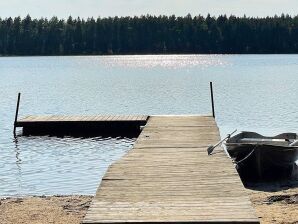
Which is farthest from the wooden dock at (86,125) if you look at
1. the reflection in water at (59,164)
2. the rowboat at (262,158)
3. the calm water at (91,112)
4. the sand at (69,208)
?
the sand at (69,208)

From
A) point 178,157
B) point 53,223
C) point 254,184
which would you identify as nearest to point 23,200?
point 53,223

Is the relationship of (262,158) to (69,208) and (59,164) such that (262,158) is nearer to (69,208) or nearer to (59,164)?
(69,208)

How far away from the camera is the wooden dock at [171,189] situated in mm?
10180

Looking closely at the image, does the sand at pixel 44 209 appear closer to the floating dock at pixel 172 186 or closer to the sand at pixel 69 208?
the sand at pixel 69 208

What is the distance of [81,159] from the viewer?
82.3 feet

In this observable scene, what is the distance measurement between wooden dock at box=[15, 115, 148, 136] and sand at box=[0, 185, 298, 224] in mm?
14273

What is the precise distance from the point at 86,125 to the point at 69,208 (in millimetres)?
16488

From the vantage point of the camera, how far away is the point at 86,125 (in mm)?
31594

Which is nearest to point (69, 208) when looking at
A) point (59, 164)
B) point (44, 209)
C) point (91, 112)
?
point (44, 209)

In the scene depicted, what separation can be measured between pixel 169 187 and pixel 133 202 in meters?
1.57

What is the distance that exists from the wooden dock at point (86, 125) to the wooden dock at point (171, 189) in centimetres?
1143

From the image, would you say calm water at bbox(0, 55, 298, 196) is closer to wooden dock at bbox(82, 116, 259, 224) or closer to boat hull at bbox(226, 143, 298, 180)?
wooden dock at bbox(82, 116, 259, 224)

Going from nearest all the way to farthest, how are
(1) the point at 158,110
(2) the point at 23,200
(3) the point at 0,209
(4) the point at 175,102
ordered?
(3) the point at 0,209, (2) the point at 23,200, (1) the point at 158,110, (4) the point at 175,102

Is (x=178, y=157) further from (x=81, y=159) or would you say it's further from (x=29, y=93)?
(x=29, y=93)
